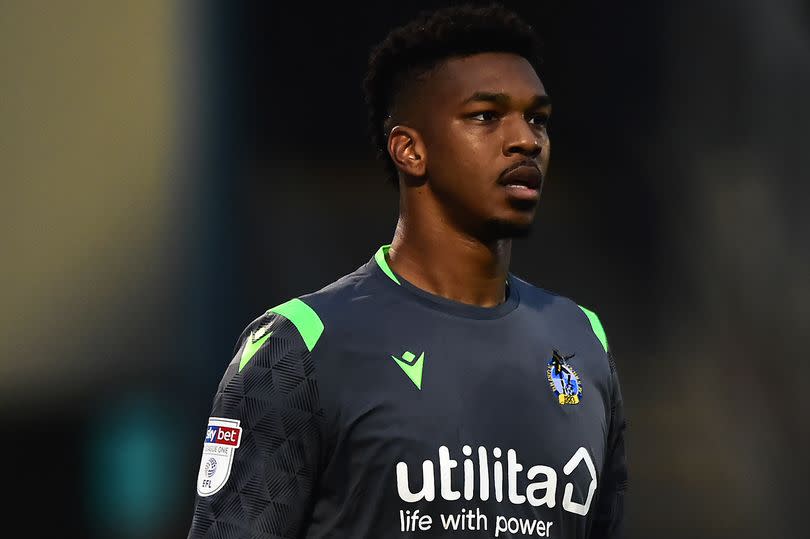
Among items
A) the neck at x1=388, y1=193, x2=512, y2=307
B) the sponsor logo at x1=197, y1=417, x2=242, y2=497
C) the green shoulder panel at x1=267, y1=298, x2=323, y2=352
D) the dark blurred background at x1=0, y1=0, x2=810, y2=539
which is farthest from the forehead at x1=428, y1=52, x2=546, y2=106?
the dark blurred background at x1=0, y1=0, x2=810, y2=539

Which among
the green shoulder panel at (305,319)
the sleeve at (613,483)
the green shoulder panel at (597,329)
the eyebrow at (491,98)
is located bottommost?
the sleeve at (613,483)

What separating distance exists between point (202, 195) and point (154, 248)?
0.38 metres

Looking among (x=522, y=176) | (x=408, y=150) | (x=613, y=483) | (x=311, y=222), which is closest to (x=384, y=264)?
(x=408, y=150)

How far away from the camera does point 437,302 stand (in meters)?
2.85

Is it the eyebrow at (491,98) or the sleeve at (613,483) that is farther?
the sleeve at (613,483)

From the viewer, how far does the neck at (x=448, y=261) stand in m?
2.87

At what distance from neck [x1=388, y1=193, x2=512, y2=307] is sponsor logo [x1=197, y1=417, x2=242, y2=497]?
589mm

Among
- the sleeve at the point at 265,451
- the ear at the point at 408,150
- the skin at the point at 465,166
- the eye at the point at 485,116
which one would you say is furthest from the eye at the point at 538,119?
the sleeve at the point at 265,451

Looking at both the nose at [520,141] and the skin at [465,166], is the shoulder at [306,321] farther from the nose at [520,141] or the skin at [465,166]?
the nose at [520,141]

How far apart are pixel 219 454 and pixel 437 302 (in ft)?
2.09

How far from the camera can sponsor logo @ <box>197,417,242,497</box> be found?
259 cm

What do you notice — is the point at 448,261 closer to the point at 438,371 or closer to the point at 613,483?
the point at 438,371

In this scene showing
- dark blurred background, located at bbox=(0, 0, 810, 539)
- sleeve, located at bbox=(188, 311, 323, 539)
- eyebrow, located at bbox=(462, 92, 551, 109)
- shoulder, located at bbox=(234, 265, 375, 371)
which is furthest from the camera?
dark blurred background, located at bbox=(0, 0, 810, 539)

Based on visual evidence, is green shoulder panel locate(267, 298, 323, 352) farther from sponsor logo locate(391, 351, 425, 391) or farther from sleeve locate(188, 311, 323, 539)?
sponsor logo locate(391, 351, 425, 391)
